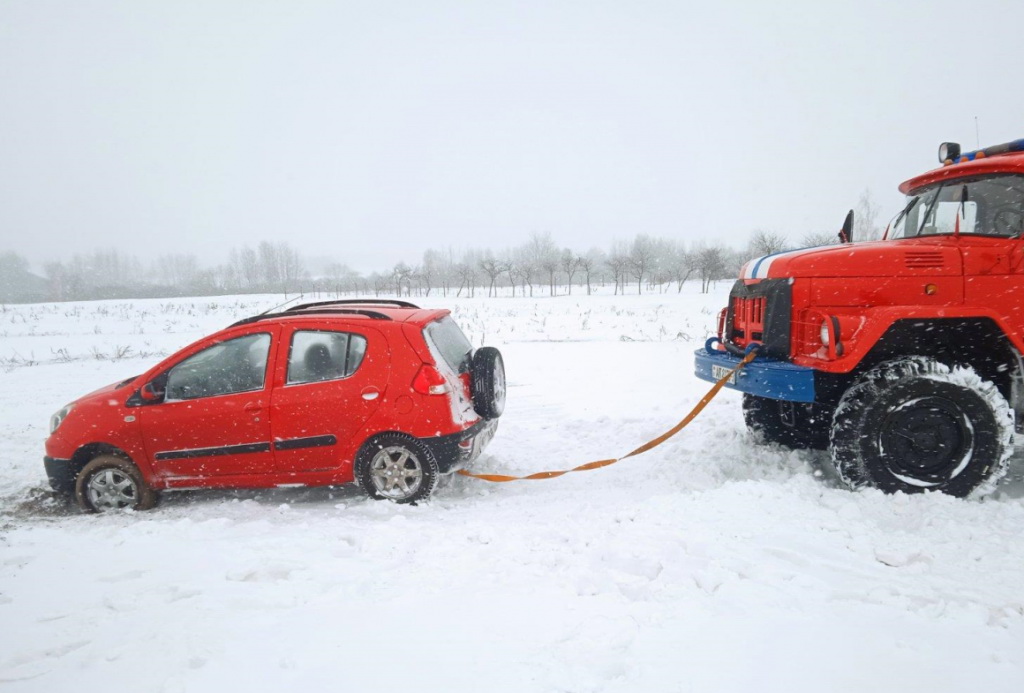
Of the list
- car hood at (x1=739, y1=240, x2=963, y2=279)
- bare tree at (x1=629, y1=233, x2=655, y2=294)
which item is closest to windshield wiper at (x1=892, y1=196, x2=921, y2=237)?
car hood at (x1=739, y1=240, x2=963, y2=279)

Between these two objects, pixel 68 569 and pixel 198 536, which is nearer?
pixel 68 569

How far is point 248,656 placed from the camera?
2.53 metres

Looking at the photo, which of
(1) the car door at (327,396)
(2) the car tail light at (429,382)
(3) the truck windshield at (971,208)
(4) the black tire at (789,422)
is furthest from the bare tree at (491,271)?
(2) the car tail light at (429,382)

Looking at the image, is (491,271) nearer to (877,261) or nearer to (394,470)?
(394,470)

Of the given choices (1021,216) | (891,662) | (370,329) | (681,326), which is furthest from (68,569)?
(681,326)

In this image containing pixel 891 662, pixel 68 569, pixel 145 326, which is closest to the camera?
pixel 891 662

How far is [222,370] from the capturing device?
496 centimetres

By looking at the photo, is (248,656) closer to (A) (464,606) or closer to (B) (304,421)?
(A) (464,606)

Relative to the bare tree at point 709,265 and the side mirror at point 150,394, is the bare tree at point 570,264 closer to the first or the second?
the bare tree at point 709,265

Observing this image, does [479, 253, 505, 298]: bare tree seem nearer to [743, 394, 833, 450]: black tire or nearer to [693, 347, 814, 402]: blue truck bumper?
[743, 394, 833, 450]: black tire

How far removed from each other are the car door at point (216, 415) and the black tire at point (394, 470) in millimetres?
857

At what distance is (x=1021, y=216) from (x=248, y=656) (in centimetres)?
621

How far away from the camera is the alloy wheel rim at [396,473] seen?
15.5 ft

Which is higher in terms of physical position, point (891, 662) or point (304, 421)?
point (304, 421)
